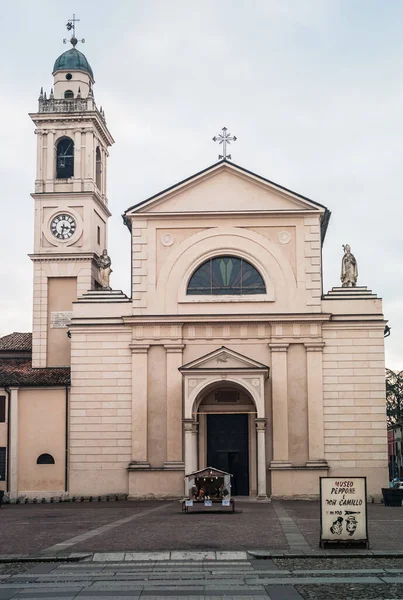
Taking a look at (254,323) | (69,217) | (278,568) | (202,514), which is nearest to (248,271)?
(254,323)

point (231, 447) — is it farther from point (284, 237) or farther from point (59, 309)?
point (59, 309)

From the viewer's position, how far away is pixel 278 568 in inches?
667

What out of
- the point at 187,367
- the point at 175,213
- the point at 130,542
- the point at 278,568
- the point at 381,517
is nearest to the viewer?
the point at 278,568

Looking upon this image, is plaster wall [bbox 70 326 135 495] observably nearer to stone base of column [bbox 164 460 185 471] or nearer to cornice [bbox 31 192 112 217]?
stone base of column [bbox 164 460 185 471]

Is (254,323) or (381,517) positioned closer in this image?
(381,517)

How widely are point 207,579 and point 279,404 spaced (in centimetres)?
2554

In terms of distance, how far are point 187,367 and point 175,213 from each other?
7639mm

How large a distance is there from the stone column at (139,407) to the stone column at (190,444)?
81.3 inches

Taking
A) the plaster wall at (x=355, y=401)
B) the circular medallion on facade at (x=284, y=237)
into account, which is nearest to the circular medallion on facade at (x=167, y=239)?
the circular medallion on facade at (x=284, y=237)

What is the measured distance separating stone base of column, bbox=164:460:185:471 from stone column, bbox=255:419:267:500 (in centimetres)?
344

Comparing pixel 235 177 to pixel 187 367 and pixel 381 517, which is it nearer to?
pixel 187 367

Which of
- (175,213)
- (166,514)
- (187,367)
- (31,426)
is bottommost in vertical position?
(166,514)

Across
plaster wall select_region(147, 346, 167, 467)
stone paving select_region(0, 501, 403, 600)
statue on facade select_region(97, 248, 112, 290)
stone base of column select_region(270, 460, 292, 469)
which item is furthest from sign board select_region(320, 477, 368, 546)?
statue on facade select_region(97, 248, 112, 290)

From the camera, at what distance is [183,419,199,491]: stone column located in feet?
131
